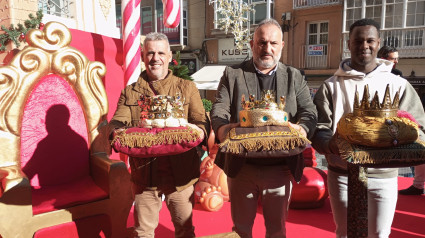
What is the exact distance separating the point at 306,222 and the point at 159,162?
2.00 m

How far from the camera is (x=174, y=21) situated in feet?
13.2

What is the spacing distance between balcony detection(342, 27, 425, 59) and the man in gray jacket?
12.1 metres

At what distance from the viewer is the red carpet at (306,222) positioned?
307 cm

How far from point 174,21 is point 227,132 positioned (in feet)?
8.81

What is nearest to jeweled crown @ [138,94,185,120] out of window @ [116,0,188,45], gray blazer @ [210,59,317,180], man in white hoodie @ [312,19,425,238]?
gray blazer @ [210,59,317,180]

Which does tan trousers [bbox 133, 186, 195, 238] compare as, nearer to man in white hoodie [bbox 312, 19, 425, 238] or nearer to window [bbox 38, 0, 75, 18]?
man in white hoodie [bbox 312, 19, 425, 238]

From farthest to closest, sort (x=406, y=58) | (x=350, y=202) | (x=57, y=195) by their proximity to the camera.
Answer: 1. (x=406, y=58)
2. (x=57, y=195)
3. (x=350, y=202)

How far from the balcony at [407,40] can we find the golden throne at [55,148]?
12.5 meters

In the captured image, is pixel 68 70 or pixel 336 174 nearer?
pixel 336 174

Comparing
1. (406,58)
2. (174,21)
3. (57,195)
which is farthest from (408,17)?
(57,195)

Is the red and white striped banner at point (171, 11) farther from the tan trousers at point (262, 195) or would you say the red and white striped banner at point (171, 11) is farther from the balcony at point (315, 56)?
the balcony at point (315, 56)

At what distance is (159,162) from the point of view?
7.03 feet

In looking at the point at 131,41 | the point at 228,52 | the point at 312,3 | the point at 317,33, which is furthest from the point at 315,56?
the point at 131,41

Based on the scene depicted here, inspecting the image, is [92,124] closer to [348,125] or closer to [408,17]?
[348,125]
